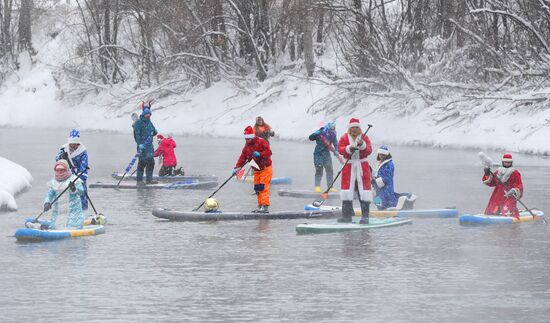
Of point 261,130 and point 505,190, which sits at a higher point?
point 261,130

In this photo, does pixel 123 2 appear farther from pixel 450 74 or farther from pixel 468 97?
pixel 468 97

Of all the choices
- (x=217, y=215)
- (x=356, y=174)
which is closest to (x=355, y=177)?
(x=356, y=174)

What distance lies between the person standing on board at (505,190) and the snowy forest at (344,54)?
18.8 meters

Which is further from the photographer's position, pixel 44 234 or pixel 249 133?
pixel 249 133

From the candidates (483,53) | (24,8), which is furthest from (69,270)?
(24,8)

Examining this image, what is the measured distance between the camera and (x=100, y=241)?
47.0 feet

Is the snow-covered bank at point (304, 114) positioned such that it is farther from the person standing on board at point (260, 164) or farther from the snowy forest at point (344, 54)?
the person standing on board at point (260, 164)

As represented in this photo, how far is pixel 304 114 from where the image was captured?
4844 centimetres

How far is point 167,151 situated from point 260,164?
8342 millimetres

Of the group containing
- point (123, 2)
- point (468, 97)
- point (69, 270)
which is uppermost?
point (123, 2)

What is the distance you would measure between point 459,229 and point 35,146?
27208 mm

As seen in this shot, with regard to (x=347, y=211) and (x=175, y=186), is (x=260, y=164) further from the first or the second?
(x=175, y=186)

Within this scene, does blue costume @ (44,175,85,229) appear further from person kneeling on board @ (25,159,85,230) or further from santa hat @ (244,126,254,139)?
santa hat @ (244,126,254,139)

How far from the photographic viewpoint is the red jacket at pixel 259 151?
694 inches
